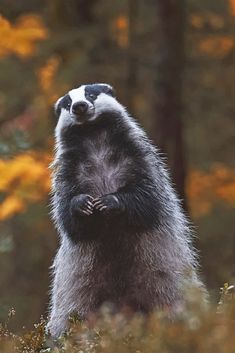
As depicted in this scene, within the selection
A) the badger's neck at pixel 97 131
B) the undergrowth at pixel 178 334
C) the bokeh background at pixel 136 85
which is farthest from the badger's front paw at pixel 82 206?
the bokeh background at pixel 136 85

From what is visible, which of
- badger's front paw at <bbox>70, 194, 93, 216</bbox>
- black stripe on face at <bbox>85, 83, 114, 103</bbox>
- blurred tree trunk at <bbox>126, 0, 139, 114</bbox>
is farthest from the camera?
blurred tree trunk at <bbox>126, 0, 139, 114</bbox>

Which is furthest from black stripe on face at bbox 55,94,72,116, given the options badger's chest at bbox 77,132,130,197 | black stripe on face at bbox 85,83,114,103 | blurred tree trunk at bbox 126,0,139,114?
blurred tree trunk at bbox 126,0,139,114

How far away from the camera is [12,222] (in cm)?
1481

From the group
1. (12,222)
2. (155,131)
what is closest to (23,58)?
(155,131)

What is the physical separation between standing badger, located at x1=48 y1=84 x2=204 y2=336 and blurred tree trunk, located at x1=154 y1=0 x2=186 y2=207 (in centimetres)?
494

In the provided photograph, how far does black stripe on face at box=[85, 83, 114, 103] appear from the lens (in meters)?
6.59

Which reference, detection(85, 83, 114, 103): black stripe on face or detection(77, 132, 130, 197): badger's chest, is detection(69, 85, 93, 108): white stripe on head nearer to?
detection(85, 83, 114, 103): black stripe on face

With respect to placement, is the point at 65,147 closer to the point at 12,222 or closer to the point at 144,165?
the point at 144,165

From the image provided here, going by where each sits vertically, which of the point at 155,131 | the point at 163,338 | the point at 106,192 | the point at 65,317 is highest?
the point at 155,131

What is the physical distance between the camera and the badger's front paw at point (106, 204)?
578cm

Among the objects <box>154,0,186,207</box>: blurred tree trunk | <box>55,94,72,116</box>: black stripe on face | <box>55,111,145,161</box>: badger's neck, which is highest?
<box>154,0,186,207</box>: blurred tree trunk

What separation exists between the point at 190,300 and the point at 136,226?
11.8 ft

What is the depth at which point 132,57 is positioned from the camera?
39.9 ft

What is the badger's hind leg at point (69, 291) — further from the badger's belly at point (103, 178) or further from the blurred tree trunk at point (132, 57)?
the blurred tree trunk at point (132, 57)
